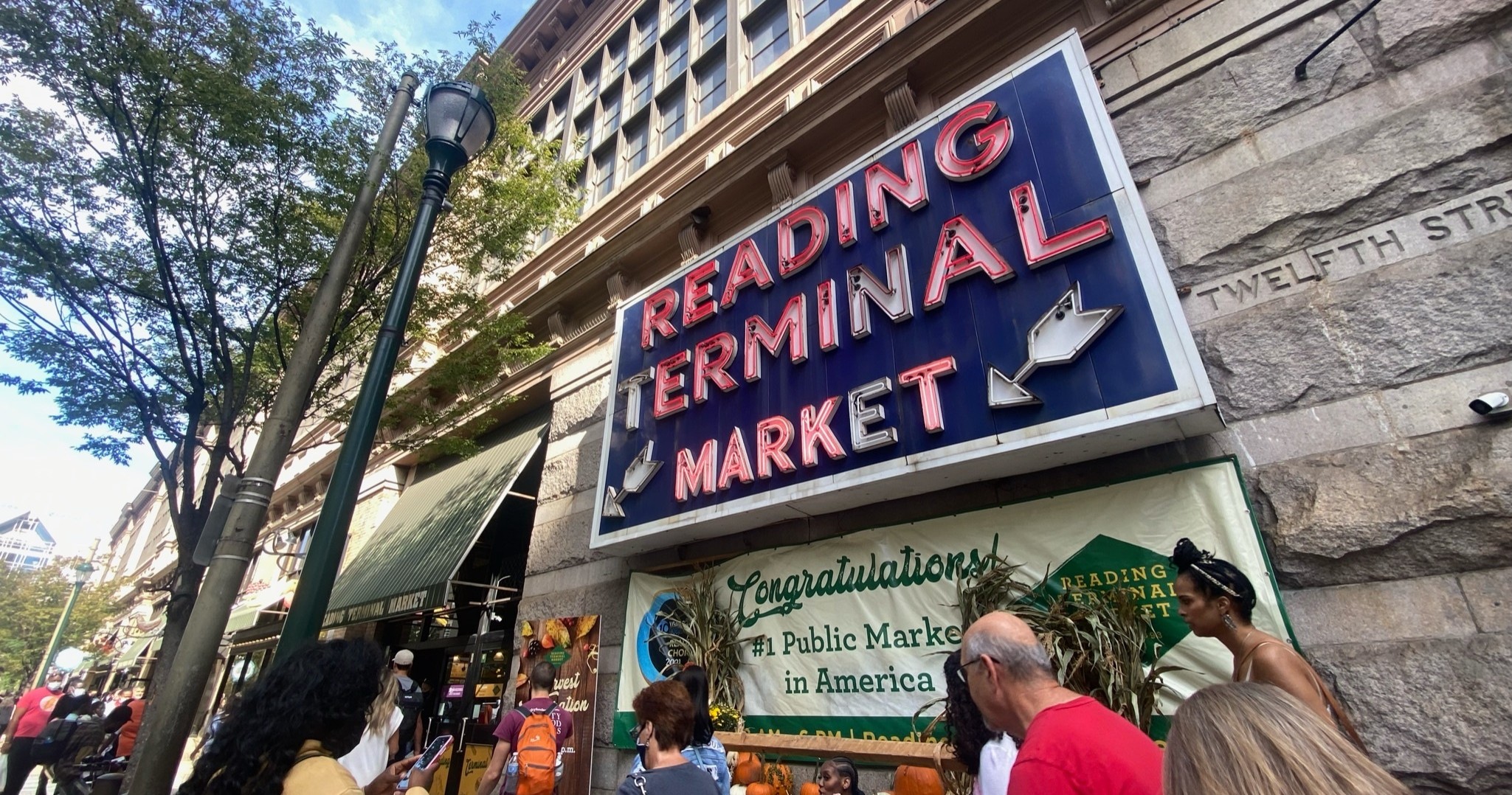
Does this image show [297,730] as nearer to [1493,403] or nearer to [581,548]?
[1493,403]

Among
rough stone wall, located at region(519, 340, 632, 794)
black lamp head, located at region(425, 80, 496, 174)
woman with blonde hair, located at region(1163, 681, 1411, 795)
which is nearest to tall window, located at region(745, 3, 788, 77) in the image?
rough stone wall, located at region(519, 340, 632, 794)

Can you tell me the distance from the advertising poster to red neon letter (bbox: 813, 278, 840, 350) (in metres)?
1.64

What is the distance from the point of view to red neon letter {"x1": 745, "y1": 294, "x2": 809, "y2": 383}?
18.8ft

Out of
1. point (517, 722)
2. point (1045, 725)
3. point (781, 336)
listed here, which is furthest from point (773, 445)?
point (1045, 725)

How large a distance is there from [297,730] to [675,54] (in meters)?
13.4

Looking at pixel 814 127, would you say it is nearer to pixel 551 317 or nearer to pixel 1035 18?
pixel 1035 18

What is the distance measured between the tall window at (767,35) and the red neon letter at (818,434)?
731 cm

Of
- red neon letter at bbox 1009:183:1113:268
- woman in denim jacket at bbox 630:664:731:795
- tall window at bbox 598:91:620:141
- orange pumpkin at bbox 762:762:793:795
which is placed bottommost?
orange pumpkin at bbox 762:762:793:795

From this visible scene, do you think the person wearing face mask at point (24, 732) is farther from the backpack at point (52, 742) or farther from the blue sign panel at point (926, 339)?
the blue sign panel at point (926, 339)

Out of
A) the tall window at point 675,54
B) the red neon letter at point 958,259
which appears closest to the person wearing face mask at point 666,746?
the red neon letter at point 958,259

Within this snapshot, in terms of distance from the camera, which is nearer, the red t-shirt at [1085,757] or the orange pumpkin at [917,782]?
the red t-shirt at [1085,757]

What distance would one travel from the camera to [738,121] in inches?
387

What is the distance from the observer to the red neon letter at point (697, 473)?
5934 millimetres

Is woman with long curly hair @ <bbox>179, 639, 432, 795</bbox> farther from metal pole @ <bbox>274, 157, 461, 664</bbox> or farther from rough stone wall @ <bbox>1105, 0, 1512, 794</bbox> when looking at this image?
rough stone wall @ <bbox>1105, 0, 1512, 794</bbox>
